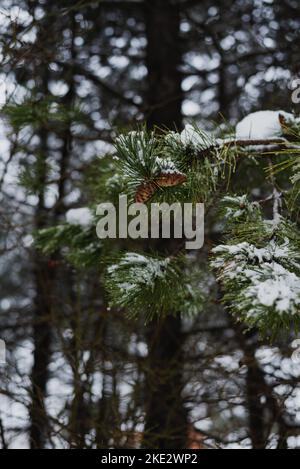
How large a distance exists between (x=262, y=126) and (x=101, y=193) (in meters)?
1.10

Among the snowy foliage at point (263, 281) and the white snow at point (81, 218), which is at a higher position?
the white snow at point (81, 218)

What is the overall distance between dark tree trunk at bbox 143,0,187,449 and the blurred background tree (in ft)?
0.05

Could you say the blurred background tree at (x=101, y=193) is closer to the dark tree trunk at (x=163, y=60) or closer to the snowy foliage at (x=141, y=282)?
the dark tree trunk at (x=163, y=60)

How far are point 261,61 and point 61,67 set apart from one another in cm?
204

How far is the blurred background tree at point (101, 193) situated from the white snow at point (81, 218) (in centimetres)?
18

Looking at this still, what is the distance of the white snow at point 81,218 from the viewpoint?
3035 millimetres

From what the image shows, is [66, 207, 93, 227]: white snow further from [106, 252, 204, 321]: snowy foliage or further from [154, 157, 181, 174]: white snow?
[154, 157, 181, 174]: white snow

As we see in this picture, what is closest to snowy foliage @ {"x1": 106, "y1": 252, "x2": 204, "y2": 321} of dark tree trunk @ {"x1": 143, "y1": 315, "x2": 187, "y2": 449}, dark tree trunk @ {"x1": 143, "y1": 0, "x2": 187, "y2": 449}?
dark tree trunk @ {"x1": 143, "y1": 315, "x2": 187, "y2": 449}

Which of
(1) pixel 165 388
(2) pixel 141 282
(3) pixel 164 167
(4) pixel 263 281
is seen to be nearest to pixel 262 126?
(3) pixel 164 167

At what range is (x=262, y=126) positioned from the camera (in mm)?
2168

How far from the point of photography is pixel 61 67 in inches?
216

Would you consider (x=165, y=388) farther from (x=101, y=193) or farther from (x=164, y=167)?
(x=164, y=167)

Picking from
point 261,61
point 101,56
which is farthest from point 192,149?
point 101,56

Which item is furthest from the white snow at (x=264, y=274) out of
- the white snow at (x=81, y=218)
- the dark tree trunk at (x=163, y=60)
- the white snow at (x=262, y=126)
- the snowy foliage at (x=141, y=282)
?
the dark tree trunk at (x=163, y=60)
